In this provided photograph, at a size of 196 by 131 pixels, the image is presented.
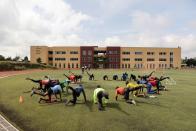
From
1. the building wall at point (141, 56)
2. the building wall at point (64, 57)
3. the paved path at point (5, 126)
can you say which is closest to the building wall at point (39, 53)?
the building wall at point (64, 57)

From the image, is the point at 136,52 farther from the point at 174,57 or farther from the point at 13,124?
the point at 13,124

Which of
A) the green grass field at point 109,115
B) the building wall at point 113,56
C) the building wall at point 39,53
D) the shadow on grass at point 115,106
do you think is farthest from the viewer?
the building wall at point 113,56

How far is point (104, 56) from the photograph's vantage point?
136 meters

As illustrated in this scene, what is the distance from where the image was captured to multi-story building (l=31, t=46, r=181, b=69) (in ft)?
444

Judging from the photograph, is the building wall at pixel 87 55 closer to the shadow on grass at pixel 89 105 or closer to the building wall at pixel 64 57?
the building wall at pixel 64 57

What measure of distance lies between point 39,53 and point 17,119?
403 feet

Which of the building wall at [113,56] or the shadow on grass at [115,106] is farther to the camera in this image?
the building wall at [113,56]

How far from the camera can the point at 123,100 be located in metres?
18.7

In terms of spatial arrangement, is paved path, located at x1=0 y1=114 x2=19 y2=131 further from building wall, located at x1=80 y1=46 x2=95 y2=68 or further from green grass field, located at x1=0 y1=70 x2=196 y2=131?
building wall, located at x1=80 y1=46 x2=95 y2=68

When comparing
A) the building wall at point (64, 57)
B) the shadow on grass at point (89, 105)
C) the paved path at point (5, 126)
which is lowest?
the paved path at point (5, 126)

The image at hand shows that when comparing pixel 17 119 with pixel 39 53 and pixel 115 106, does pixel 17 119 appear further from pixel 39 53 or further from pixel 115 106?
pixel 39 53

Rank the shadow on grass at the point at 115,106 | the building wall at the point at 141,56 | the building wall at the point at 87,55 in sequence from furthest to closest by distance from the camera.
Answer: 1. the building wall at the point at 141,56
2. the building wall at the point at 87,55
3. the shadow on grass at the point at 115,106

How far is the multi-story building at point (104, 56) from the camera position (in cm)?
13525

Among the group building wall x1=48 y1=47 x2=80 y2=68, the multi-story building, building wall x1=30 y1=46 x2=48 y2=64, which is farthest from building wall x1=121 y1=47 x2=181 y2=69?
building wall x1=30 y1=46 x2=48 y2=64
